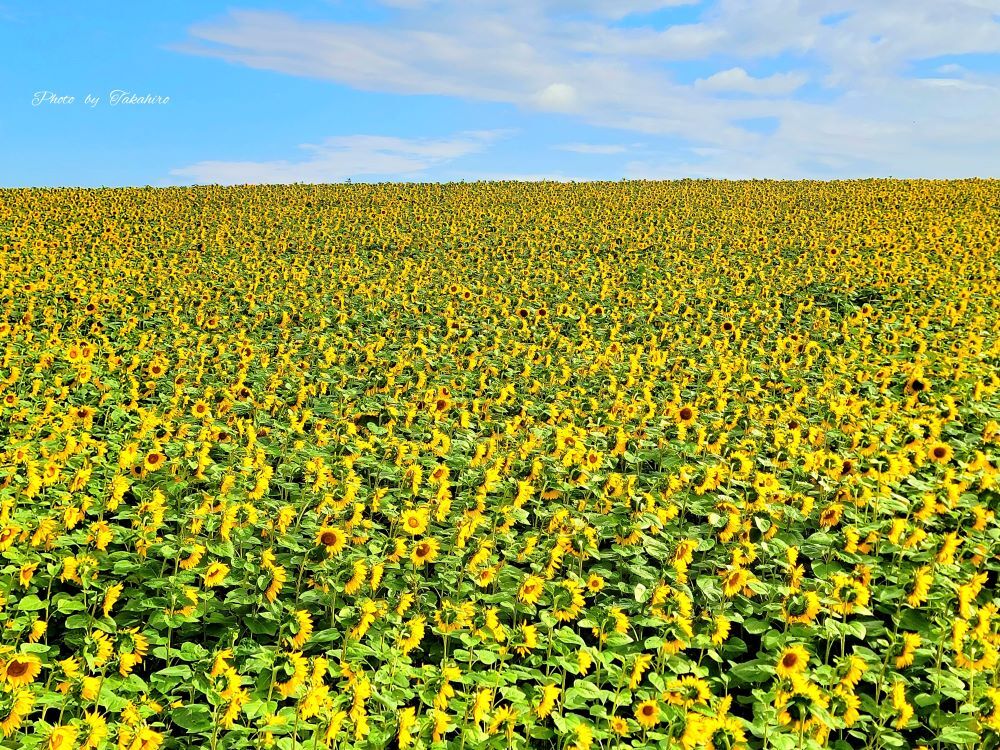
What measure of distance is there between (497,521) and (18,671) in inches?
141

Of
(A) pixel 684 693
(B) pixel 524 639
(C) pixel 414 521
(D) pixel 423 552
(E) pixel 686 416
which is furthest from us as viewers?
(E) pixel 686 416

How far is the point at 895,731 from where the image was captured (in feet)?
14.0

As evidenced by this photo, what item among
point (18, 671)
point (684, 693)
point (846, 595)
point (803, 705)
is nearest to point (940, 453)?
point (846, 595)

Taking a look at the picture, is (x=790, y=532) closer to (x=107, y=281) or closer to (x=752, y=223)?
(x=107, y=281)

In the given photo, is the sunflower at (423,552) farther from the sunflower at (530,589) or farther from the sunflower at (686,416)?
the sunflower at (686,416)

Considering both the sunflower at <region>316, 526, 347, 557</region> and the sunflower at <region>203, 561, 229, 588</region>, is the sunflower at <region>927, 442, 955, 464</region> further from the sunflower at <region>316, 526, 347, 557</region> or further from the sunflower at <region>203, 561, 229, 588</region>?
the sunflower at <region>203, 561, 229, 588</region>

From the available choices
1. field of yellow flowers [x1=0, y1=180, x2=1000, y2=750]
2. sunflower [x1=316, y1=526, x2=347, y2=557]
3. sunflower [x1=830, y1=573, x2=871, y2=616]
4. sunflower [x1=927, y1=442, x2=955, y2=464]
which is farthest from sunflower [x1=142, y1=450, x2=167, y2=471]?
sunflower [x1=927, y1=442, x2=955, y2=464]

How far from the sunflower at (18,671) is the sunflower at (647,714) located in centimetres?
325

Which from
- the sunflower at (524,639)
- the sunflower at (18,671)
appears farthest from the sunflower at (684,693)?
the sunflower at (18,671)

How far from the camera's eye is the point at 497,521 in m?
6.39

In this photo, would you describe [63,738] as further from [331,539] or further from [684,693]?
[684,693]

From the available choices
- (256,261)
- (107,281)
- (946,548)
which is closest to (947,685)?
(946,548)

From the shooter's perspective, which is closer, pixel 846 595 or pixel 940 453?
pixel 846 595

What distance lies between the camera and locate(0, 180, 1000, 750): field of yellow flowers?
4.09m
